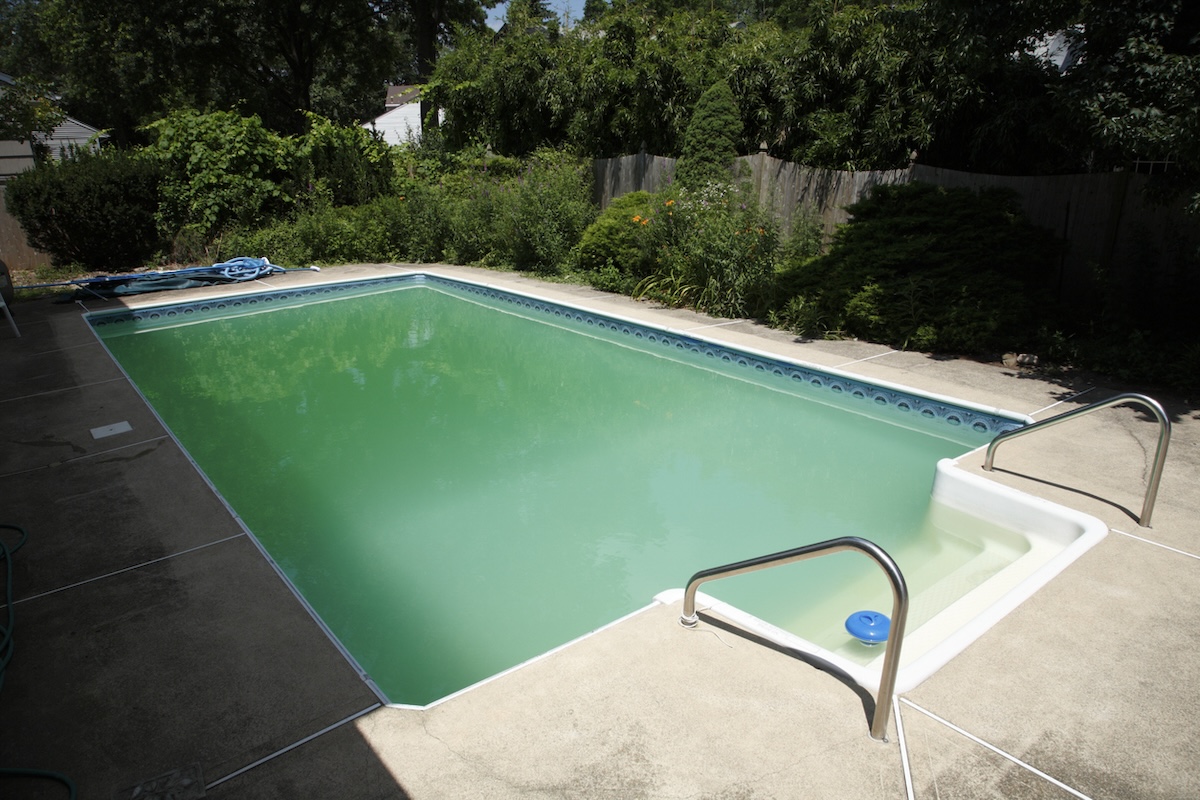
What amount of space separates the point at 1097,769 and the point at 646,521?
9.86 ft

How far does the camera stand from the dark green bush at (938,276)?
7.29m

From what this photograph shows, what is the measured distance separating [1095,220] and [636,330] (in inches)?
197

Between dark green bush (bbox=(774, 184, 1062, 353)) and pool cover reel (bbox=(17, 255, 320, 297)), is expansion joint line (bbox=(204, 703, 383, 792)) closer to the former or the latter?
dark green bush (bbox=(774, 184, 1062, 353))

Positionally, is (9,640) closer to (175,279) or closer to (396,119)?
(175,279)

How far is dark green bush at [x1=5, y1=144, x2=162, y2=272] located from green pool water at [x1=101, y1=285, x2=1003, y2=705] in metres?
4.37

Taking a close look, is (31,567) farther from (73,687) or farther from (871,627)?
(871,627)

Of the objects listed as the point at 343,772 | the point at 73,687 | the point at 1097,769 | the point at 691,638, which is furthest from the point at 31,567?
the point at 1097,769

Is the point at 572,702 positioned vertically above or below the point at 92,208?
below

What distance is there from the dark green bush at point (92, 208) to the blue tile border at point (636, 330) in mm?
3237

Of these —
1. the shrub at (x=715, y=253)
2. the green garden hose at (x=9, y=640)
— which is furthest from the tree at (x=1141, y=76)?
the green garden hose at (x=9, y=640)

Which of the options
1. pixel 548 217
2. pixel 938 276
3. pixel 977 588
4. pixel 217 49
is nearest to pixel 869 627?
pixel 977 588

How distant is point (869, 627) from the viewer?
3490 mm

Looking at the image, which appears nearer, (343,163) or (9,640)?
(9,640)

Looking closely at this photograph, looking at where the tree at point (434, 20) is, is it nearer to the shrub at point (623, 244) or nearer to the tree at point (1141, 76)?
the shrub at point (623, 244)
